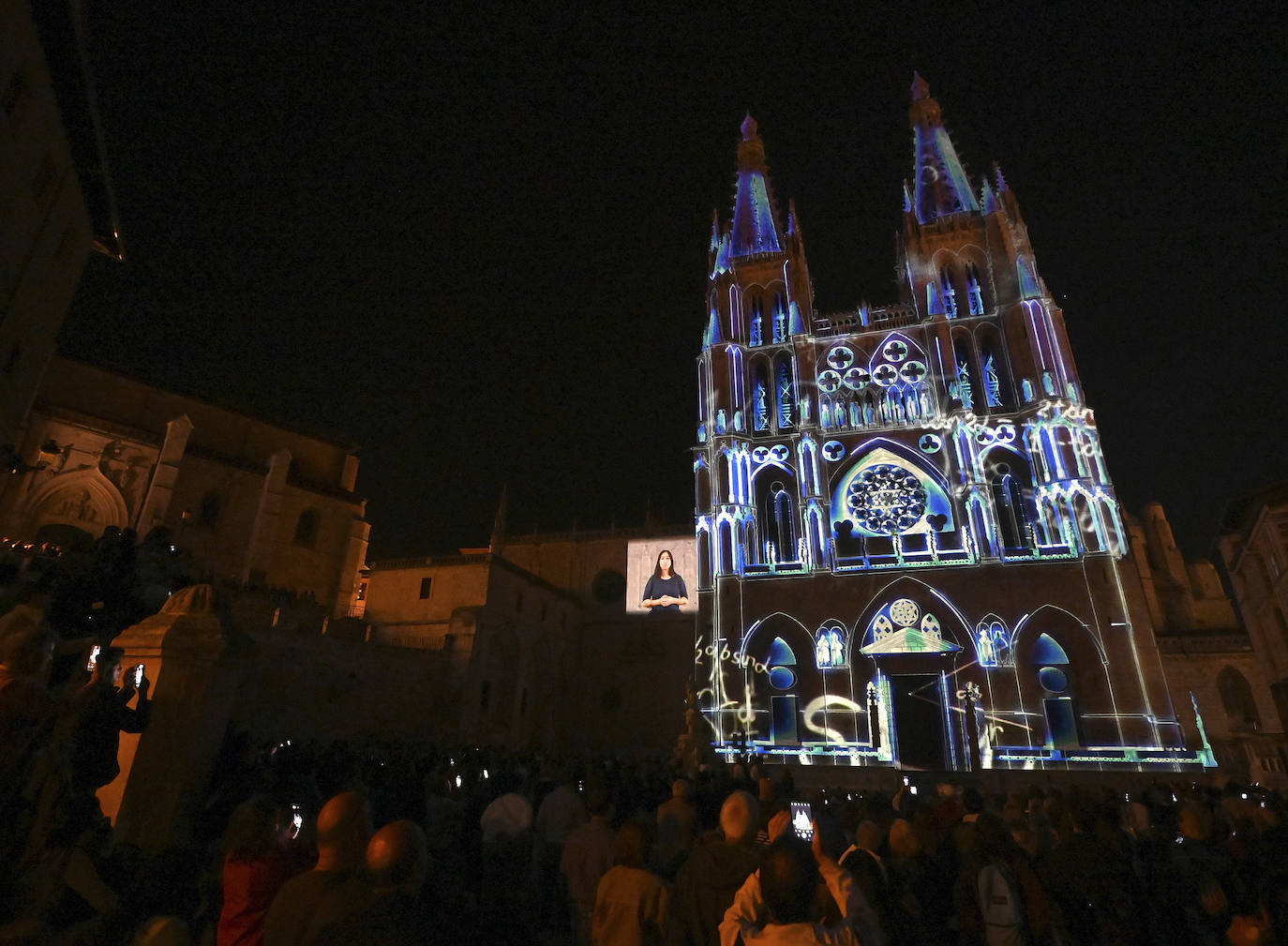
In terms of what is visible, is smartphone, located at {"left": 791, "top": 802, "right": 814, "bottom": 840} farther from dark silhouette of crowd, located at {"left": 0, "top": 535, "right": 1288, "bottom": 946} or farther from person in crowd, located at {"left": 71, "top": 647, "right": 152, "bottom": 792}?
person in crowd, located at {"left": 71, "top": 647, "right": 152, "bottom": 792}

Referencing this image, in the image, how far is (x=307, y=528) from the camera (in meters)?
33.3

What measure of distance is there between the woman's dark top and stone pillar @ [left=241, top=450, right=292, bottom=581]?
62.6 ft

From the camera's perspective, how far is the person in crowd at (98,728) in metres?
4.12

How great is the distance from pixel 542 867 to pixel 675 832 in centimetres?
211

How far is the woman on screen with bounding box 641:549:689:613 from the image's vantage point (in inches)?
1464

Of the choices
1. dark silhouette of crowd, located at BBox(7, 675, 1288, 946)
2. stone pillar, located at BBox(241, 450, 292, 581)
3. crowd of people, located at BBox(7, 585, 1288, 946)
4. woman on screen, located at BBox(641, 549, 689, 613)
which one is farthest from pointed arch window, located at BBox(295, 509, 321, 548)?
crowd of people, located at BBox(7, 585, 1288, 946)

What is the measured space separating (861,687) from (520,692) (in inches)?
610

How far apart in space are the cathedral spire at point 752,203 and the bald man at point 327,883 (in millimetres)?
37373

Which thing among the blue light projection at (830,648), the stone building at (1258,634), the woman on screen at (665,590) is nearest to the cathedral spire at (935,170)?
the stone building at (1258,634)

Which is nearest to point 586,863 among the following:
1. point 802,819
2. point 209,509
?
point 802,819

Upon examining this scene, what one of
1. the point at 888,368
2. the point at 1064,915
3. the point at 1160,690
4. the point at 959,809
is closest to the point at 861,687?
the point at 1160,690

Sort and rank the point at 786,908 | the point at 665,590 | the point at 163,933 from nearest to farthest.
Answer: the point at 163,933 → the point at 786,908 → the point at 665,590

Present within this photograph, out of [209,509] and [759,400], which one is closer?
[209,509]

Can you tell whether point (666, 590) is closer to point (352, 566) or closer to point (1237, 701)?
point (352, 566)
